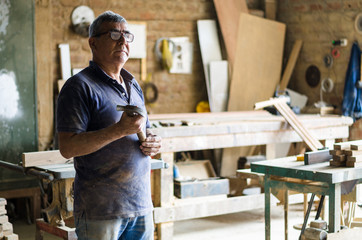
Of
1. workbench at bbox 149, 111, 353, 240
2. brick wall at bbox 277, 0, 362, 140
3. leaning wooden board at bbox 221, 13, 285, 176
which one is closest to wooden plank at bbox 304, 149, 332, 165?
workbench at bbox 149, 111, 353, 240

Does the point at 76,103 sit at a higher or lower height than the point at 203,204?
higher

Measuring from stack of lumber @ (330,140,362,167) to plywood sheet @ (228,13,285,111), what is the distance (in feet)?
11.5

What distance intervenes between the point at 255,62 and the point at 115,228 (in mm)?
5333

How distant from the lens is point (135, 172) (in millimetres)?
2711

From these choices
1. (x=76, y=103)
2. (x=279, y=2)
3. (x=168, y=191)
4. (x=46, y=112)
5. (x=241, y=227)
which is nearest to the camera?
(x=76, y=103)

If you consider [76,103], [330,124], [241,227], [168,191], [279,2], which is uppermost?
[279,2]

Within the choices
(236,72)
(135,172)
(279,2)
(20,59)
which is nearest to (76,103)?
(135,172)

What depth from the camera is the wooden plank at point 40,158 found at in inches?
169

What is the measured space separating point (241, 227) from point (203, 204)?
739mm

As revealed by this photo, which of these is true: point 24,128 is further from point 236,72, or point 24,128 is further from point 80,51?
point 236,72

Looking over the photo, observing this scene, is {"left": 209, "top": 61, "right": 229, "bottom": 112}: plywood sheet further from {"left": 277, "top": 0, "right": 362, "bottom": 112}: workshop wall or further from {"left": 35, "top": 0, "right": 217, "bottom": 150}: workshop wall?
{"left": 277, "top": 0, "right": 362, "bottom": 112}: workshop wall

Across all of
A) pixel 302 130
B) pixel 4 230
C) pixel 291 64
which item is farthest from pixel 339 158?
pixel 291 64

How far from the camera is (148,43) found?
7.27m

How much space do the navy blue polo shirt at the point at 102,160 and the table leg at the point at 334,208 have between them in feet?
5.17
